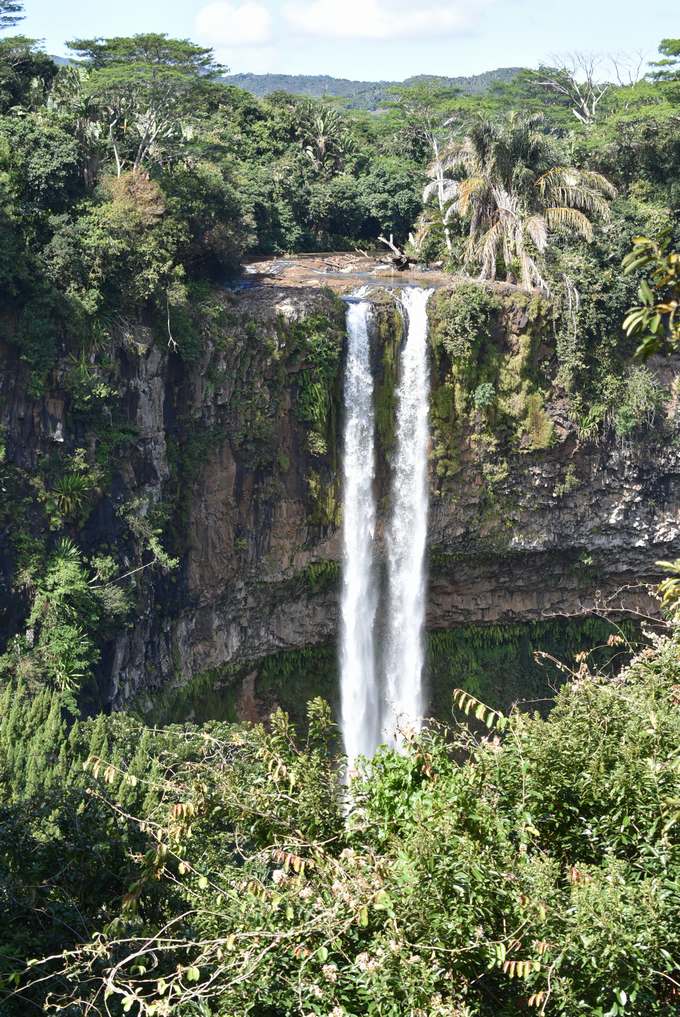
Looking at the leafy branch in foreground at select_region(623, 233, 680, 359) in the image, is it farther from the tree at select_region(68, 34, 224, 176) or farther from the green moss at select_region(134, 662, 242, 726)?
the tree at select_region(68, 34, 224, 176)

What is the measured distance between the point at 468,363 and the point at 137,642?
26.1ft

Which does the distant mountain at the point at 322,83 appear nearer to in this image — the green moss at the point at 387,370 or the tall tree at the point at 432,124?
the tall tree at the point at 432,124

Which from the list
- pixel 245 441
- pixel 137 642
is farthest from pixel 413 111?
pixel 137 642

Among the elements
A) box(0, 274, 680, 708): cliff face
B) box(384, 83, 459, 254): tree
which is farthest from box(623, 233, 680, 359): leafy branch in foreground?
box(384, 83, 459, 254): tree

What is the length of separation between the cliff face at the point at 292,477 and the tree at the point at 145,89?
11.9 feet

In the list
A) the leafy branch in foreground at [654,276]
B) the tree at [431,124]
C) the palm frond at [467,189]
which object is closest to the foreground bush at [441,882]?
the leafy branch in foreground at [654,276]

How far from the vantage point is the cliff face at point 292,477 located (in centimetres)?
1889

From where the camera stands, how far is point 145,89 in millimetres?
27156

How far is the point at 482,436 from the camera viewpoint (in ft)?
72.8

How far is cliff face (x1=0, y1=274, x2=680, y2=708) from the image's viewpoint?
18.9 metres

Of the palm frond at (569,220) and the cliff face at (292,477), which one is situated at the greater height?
the palm frond at (569,220)

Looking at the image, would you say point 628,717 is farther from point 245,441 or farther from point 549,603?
point 549,603

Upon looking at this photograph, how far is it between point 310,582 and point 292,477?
6.98ft

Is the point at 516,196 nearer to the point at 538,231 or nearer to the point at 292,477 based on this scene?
the point at 538,231
